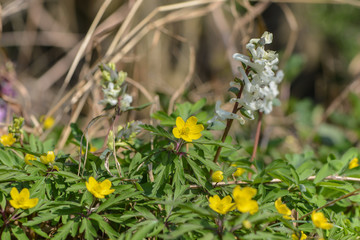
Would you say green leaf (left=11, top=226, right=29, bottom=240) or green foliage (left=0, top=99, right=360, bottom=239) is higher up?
green foliage (left=0, top=99, right=360, bottom=239)

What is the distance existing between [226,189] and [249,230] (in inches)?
8.2

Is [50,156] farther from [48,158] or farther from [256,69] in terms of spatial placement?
[256,69]

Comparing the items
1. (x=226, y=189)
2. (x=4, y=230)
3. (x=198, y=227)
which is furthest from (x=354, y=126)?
(x=4, y=230)

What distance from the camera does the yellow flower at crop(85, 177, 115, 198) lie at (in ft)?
4.19

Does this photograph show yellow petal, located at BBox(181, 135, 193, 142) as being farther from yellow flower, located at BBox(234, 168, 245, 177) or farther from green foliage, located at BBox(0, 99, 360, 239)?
yellow flower, located at BBox(234, 168, 245, 177)

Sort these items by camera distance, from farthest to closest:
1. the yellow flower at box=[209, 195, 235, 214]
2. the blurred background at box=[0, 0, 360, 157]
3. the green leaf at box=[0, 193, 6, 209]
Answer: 1. the blurred background at box=[0, 0, 360, 157]
2. the green leaf at box=[0, 193, 6, 209]
3. the yellow flower at box=[209, 195, 235, 214]

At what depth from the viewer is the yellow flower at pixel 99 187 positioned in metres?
1.28

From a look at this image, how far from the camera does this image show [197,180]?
4.72 feet

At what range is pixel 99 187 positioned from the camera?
1304 millimetres

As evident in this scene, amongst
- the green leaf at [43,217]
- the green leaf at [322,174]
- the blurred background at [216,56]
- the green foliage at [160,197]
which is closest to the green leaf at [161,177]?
the green foliage at [160,197]

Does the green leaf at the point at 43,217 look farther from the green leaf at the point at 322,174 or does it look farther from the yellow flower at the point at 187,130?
the green leaf at the point at 322,174

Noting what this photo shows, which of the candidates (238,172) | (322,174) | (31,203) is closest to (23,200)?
(31,203)

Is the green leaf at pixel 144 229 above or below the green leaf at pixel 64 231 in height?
above

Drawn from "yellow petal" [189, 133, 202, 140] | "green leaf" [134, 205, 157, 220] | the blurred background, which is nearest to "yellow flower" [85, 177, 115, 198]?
"green leaf" [134, 205, 157, 220]
